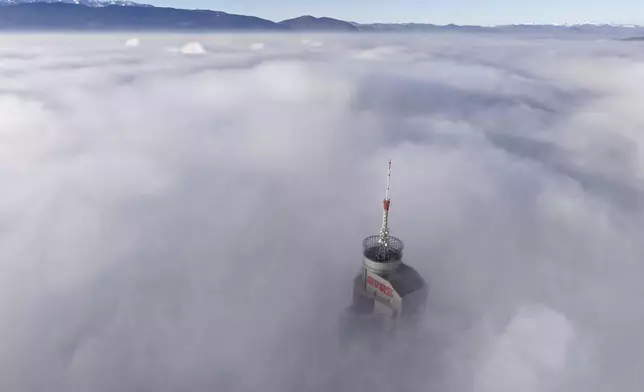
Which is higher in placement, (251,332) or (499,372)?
(499,372)

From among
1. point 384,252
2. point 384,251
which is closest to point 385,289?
point 384,252

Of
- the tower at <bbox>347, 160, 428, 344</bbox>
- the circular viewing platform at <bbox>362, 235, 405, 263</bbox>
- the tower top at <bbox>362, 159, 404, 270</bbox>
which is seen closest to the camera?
the tower at <bbox>347, 160, 428, 344</bbox>

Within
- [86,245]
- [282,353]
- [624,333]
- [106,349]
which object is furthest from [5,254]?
[624,333]

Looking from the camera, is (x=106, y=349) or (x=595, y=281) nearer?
(x=106, y=349)

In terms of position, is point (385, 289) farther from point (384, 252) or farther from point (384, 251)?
point (384, 251)

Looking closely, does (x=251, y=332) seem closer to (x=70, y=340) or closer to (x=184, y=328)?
(x=184, y=328)

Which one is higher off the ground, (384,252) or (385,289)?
(384,252)

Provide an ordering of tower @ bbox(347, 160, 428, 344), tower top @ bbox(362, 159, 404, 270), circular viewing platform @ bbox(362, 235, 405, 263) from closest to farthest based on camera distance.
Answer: tower @ bbox(347, 160, 428, 344) → tower top @ bbox(362, 159, 404, 270) → circular viewing platform @ bbox(362, 235, 405, 263)

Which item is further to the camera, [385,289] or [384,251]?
[384,251]
